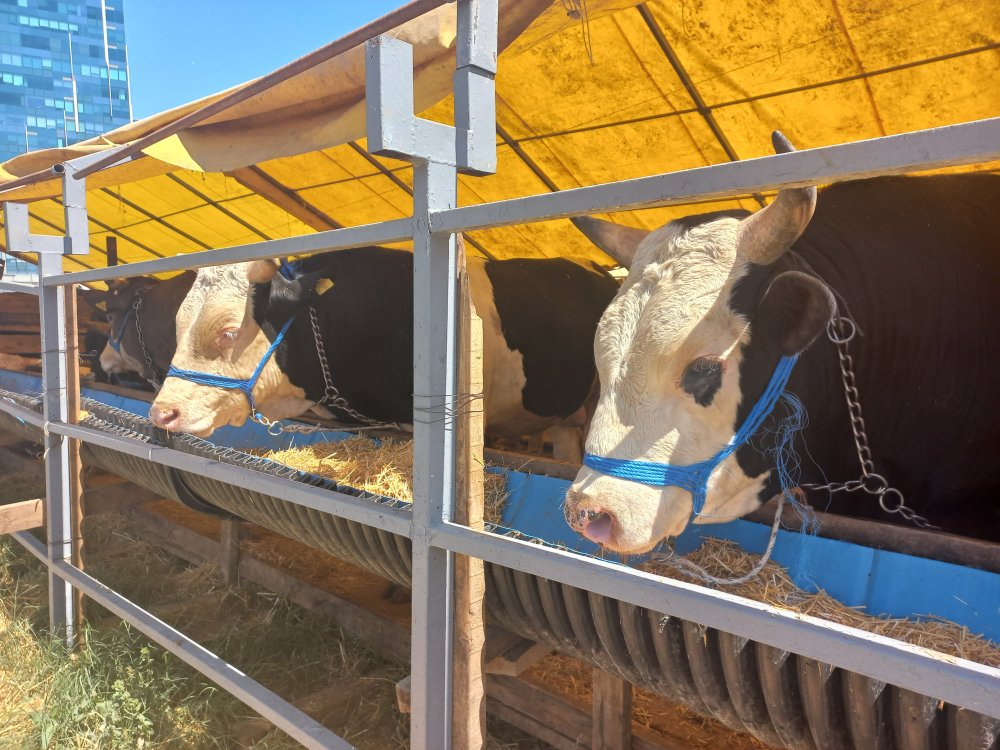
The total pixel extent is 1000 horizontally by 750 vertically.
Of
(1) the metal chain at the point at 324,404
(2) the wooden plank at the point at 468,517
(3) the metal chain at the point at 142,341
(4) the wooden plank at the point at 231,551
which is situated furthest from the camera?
(3) the metal chain at the point at 142,341

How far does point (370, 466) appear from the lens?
2.55 meters

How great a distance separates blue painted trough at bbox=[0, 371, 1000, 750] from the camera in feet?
3.80

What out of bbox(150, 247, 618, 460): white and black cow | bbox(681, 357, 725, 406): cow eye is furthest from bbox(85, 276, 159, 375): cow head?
bbox(681, 357, 725, 406): cow eye

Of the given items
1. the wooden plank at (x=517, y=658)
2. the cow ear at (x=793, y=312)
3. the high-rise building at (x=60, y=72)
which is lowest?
the wooden plank at (x=517, y=658)

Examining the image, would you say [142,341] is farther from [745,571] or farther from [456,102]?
[745,571]

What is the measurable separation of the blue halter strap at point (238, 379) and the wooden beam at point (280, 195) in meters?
2.57

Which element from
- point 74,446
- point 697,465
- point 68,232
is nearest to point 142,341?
point 74,446

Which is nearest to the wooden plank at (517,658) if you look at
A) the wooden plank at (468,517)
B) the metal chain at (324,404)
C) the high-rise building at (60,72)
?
the wooden plank at (468,517)

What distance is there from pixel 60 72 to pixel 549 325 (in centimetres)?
5782

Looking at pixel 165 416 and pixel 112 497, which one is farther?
pixel 112 497

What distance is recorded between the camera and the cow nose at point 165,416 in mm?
2922

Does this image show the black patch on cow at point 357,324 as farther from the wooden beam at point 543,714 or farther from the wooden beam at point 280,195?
the wooden beam at point 280,195

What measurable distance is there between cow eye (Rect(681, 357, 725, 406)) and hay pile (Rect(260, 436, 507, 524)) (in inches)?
27.8

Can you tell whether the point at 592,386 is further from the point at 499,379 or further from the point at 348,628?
the point at 348,628
